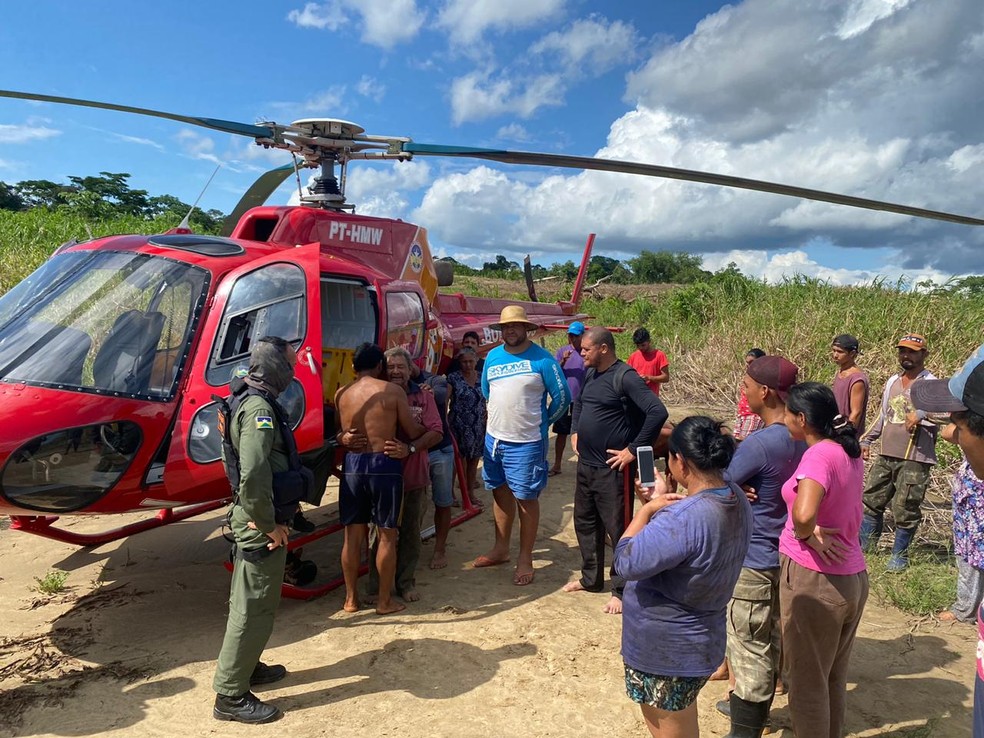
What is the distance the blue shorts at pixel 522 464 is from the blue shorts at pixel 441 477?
513 millimetres

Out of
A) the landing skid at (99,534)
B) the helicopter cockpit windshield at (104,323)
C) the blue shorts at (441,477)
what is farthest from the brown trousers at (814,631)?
the landing skid at (99,534)

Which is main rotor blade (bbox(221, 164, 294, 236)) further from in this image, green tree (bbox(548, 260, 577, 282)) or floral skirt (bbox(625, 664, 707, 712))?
green tree (bbox(548, 260, 577, 282))

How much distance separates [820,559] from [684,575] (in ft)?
2.66

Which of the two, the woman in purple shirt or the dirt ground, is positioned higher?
the woman in purple shirt

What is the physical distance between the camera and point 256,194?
21.3 ft

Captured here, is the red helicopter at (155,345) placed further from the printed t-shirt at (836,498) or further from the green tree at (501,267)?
the green tree at (501,267)

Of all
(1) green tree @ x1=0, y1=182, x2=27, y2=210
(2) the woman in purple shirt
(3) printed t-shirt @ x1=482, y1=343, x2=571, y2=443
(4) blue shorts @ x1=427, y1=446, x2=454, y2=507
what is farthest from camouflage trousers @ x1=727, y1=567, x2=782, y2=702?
(1) green tree @ x1=0, y1=182, x2=27, y2=210

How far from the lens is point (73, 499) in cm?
343

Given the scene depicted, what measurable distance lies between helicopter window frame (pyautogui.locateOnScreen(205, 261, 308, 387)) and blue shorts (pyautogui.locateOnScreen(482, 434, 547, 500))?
168 cm

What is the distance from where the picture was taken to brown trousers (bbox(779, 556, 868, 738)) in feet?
8.63

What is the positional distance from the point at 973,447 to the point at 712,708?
256 centimetres

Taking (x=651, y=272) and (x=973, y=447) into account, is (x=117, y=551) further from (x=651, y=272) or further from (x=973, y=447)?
(x=651, y=272)

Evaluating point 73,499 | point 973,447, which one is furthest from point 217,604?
point 973,447

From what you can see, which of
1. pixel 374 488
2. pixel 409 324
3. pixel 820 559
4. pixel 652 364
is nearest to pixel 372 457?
pixel 374 488
